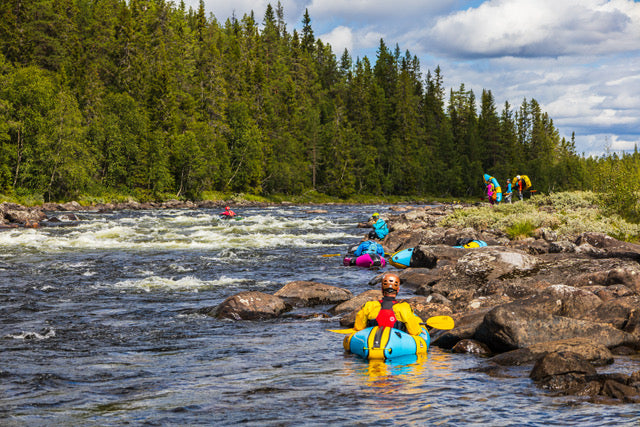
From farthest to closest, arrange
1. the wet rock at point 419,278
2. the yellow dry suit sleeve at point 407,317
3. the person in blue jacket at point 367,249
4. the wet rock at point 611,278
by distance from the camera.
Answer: the person in blue jacket at point 367,249
the wet rock at point 419,278
the wet rock at point 611,278
the yellow dry suit sleeve at point 407,317

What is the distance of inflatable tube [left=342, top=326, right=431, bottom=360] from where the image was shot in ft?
26.1

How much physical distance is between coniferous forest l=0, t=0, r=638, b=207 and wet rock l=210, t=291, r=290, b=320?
42.1 feet

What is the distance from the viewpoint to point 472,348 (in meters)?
8.41

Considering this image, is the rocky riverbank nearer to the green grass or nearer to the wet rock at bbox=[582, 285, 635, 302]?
the wet rock at bbox=[582, 285, 635, 302]

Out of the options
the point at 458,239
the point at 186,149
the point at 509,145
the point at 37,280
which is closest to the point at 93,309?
the point at 37,280

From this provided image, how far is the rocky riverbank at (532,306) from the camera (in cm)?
667

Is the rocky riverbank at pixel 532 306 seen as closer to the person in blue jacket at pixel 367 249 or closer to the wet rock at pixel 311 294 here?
the wet rock at pixel 311 294

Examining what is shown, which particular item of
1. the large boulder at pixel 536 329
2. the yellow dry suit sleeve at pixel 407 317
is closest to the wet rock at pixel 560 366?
the large boulder at pixel 536 329

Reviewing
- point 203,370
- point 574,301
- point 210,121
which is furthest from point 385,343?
point 210,121

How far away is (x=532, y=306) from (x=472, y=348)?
3.80 ft

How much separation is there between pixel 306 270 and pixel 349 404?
1099cm

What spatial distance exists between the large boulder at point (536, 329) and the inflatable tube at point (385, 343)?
108 centimetres

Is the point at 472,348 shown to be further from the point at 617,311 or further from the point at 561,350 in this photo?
the point at 617,311

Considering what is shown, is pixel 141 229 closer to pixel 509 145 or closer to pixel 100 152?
pixel 100 152
